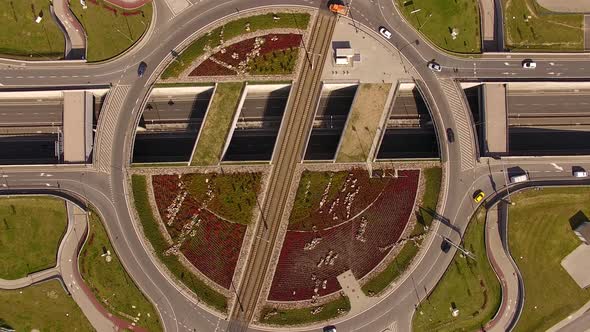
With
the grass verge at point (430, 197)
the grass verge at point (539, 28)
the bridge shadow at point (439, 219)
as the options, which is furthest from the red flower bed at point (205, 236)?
the grass verge at point (539, 28)

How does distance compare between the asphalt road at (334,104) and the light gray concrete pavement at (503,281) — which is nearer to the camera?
the light gray concrete pavement at (503,281)

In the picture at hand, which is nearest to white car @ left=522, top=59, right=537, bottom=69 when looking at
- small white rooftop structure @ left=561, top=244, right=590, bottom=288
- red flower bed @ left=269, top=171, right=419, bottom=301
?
red flower bed @ left=269, top=171, right=419, bottom=301

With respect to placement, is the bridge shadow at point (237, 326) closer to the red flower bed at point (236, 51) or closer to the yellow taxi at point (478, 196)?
the red flower bed at point (236, 51)

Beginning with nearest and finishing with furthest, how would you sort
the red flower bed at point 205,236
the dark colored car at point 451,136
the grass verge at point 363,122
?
the red flower bed at point 205,236 < the grass verge at point 363,122 < the dark colored car at point 451,136

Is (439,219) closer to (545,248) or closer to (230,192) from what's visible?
(545,248)

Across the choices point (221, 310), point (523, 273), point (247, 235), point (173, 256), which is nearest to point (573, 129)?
point (523, 273)

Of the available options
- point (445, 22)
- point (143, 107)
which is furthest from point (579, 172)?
point (143, 107)
